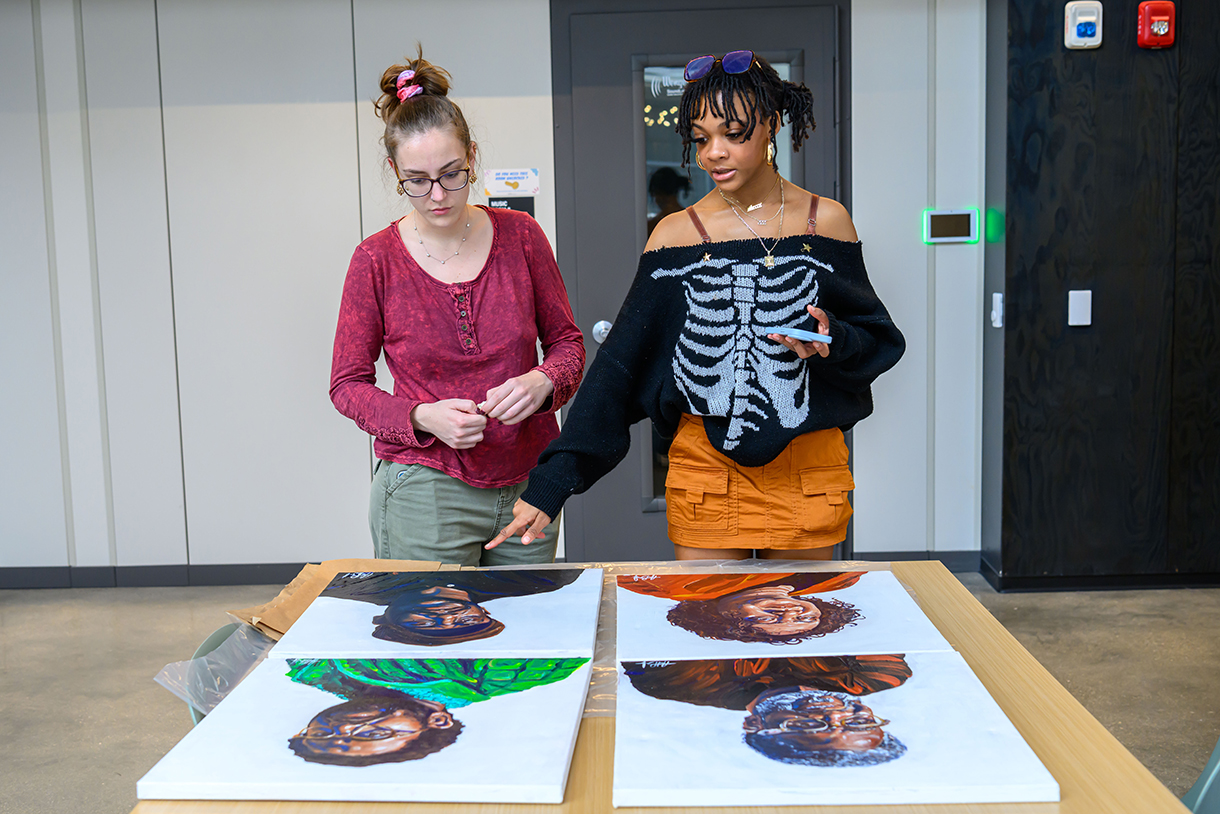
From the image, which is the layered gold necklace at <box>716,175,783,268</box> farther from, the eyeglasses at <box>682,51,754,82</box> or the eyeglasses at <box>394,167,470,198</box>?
the eyeglasses at <box>394,167,470,198</box>

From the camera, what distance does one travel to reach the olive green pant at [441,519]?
169cm

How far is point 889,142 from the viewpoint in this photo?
12.1 feet

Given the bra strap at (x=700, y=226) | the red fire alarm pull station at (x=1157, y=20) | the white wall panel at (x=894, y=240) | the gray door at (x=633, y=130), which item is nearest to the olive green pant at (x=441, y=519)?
the bra strap at (x=700, y=226)

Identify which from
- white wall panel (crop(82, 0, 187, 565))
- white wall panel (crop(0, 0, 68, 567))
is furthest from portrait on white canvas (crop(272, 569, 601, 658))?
white wall panel (crop(0, 0, 68, 567))

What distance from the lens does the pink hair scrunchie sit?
65.7 inches

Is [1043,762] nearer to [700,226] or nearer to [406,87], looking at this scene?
[700,226]

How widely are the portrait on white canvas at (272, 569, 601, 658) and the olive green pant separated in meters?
0.29

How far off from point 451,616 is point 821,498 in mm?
671

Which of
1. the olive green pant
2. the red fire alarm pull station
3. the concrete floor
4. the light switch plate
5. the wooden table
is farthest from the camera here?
the light switch plate

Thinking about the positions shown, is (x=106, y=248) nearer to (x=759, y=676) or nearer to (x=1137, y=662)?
(x=759, y=676)

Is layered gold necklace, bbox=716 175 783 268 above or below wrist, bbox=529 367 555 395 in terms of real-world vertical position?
above

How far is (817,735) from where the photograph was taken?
2.88ft

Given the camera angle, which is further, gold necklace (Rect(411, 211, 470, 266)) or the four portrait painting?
gold necklace (Rect(411, 211, 470, 266))

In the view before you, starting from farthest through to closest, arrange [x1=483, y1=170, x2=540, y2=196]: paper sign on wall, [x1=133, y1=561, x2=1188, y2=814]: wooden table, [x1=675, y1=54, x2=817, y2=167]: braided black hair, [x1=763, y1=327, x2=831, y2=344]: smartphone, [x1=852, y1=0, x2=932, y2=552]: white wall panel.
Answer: [x1=483, y1=170, x2=540, y2=196]: paper sign on wall, [x1=852, y1=0, x2=932, y2=552]: white wall panel, [x1=675, y1=54, x2=817, y2=167]: braided black hair, [x1=763, y1=327, x2=831, y2=344]: smartphone, [x1=133, y1=561, x2=1188, y2=814]: wooden table
